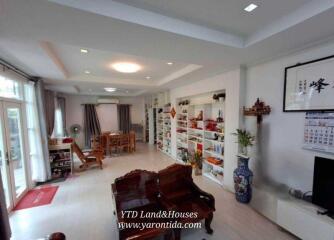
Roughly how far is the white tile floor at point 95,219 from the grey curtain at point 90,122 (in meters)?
4.33

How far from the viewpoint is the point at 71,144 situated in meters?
4.50

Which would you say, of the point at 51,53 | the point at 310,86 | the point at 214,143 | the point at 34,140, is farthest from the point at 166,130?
the point at 310,86

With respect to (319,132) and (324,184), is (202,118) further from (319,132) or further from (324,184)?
(324,184)

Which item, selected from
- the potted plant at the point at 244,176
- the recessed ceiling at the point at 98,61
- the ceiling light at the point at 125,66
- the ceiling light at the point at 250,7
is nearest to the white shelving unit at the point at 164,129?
the recessed ceiling at the point at 98,61

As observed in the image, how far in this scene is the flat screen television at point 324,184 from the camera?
1810mm

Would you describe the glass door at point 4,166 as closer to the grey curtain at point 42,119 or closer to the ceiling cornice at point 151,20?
the grey curtain at point 42,119

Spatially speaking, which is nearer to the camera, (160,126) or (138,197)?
(138,197)

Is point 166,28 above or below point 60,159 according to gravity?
above

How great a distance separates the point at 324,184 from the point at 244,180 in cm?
110

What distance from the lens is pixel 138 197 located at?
2195 millimetres

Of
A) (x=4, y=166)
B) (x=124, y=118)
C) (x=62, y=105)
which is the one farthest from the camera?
(x=124, y=118)

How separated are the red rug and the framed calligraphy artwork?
14.9 feet

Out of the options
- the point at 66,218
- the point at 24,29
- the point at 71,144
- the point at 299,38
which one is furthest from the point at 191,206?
the point at 71,144

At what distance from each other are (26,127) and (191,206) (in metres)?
3.82
